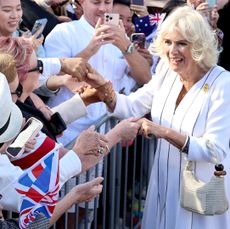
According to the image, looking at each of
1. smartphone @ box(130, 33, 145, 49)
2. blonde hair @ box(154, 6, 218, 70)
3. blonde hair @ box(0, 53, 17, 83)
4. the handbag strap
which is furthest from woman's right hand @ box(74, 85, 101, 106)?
blonde hair @ box(0, 53, 17, 83)

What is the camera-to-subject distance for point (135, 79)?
4.59 meters

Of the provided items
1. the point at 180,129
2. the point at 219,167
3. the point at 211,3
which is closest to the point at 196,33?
the point at 180,129

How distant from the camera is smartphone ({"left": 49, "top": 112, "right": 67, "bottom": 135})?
11.1ft

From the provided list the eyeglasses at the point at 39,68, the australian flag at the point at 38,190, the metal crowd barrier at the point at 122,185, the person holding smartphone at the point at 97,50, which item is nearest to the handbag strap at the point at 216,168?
the metal crowd barrier at the point at 122,185

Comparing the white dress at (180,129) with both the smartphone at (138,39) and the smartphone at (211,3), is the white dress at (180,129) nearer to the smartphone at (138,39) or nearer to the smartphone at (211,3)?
the smartphone at (138,39)

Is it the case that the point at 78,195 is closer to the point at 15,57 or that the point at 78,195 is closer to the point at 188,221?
the point at 15,57

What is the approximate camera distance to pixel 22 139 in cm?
240

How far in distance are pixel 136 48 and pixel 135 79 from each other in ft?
1.04

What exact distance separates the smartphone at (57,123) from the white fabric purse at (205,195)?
0.80 metres

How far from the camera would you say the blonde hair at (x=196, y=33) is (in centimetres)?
352

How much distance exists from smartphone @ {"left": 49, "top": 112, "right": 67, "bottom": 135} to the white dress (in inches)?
22.6

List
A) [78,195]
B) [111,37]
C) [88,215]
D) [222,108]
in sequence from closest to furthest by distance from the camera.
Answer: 1. [78,195]
2. [222,108]
3. [88,215]
4. [111,37]

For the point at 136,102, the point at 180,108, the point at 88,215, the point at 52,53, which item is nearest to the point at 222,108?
the point at 180,108

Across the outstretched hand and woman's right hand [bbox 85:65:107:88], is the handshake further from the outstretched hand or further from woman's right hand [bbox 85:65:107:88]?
woman's right hand [bbox 85:65:107:88]
